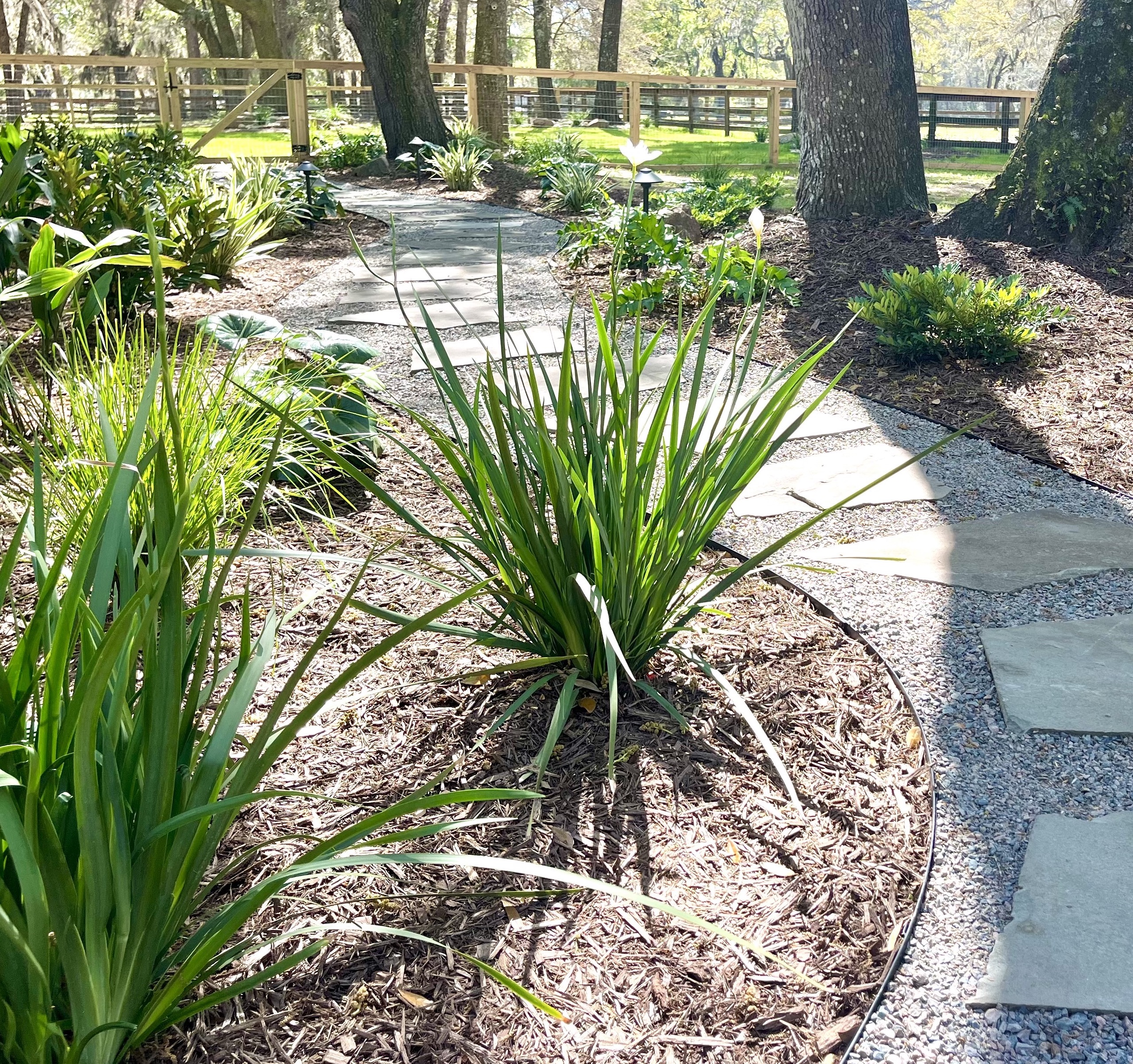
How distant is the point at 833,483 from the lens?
3451 mm

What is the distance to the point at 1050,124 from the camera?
596 centimetres

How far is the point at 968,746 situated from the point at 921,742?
9 centimetres

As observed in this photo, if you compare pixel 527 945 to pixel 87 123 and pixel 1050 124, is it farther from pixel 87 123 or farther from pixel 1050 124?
pixel 87 123

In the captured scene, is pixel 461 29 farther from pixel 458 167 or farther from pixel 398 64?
pixel 458 167

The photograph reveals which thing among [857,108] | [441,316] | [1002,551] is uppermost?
[857,108]

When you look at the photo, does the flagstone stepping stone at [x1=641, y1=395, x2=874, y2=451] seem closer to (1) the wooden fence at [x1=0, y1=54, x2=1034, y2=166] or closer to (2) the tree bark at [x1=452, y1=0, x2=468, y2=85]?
(1) the wooden fence at [x1=0, y1=54, x2=1034, y2=166]

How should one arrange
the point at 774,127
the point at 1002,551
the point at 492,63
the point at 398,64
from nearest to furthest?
1. the point at 1002,551
2. the point at 398,64
3. the point at 774,127
4. the point at 492,63

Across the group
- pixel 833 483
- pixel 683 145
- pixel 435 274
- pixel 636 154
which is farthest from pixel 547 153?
pixel 636 154

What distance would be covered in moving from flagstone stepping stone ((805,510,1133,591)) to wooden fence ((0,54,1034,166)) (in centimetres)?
1217

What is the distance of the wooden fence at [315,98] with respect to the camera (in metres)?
14.5

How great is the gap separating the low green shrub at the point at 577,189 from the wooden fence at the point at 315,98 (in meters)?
5.11

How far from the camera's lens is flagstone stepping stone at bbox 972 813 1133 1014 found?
1490 millimetres

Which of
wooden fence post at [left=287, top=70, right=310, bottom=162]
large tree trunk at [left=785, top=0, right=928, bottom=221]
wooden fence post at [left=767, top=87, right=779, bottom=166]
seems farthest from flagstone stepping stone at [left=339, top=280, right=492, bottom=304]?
wooden fence post at [left=767, top=87, right=779, bottom=166]

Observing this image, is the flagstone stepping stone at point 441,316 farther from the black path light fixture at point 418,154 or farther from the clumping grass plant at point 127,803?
the black path light fixture at point 418,154
